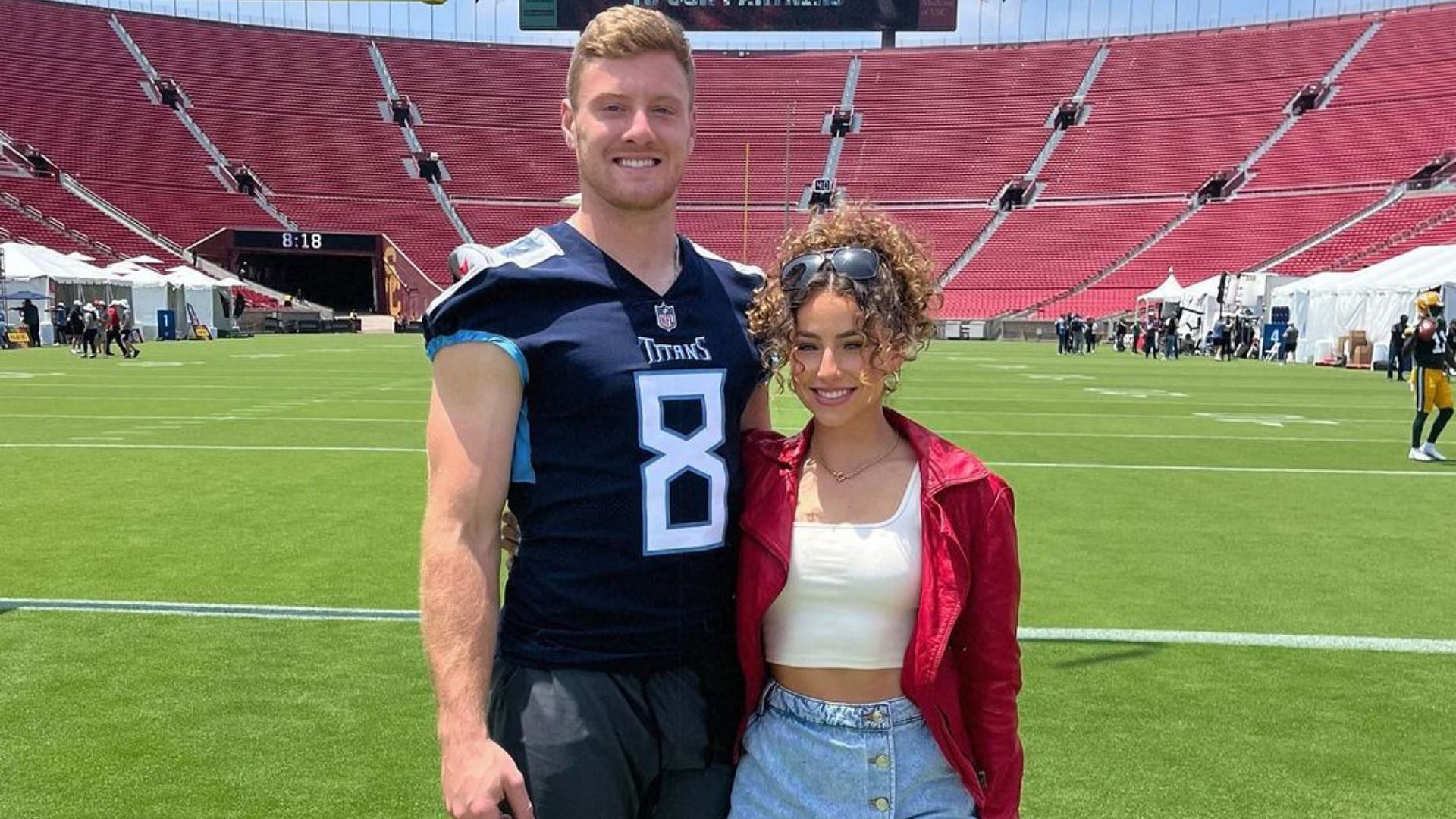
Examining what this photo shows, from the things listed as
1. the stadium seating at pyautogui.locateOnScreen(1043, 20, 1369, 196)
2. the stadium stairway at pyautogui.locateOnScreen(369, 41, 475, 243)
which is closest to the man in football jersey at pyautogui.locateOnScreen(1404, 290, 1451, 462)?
the stadium seating at pyautogui.locateOnScreen(1043, 20, 1369, 196)

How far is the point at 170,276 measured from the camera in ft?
113

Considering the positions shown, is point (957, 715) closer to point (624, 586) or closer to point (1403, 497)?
point (624, 586)

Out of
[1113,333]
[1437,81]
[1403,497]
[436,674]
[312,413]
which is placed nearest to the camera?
[436,674]

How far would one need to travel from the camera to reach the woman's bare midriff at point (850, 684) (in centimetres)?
197

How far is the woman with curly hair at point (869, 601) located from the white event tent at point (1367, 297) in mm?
25254

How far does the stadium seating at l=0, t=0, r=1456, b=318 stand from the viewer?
4481 cm

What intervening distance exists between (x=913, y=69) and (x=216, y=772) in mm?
59538

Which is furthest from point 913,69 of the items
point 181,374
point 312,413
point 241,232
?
point 312,413

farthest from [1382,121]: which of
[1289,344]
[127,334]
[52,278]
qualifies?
[52,278]

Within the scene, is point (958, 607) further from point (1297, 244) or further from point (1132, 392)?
point (1297, 244)

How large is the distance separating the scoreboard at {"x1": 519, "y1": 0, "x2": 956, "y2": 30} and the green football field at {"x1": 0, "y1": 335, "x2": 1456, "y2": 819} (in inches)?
1831

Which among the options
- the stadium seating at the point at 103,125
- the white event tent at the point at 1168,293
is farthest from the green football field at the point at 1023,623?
the stadium seating at the point at 103,125

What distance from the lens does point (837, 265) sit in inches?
78.4

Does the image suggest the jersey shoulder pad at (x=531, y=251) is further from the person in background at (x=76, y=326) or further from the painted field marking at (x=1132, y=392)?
the person in background at (x=76, y=326)
